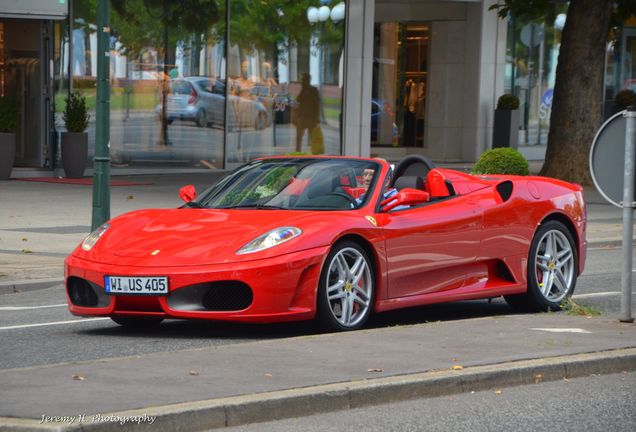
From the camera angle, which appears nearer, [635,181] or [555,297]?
[635,181]

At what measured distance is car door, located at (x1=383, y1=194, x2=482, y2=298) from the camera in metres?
9.12

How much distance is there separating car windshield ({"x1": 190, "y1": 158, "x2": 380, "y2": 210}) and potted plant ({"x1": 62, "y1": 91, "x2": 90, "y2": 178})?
16.2 metres

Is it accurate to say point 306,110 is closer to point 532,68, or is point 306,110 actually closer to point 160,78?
point 160,78

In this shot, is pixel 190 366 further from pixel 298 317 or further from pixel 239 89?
pixel 239 89

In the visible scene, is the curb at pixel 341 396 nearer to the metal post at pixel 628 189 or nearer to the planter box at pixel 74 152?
the metal post at pixel 628 189

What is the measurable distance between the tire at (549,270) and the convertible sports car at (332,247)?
0.04 feet

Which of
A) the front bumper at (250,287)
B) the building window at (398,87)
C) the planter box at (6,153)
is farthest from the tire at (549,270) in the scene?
the building window at (398,87)

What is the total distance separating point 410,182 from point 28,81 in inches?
704

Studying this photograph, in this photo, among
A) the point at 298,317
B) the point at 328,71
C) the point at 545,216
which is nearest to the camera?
the point at 298,317

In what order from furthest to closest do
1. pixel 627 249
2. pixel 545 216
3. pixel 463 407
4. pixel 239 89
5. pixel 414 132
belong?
pixel 414 132 → pixel 239 89 → pixel 545 216 → pixel 627 249 → pixel 463 407

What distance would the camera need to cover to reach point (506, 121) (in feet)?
115

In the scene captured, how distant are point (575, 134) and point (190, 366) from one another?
20482 mm

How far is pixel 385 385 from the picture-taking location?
21.9 feet

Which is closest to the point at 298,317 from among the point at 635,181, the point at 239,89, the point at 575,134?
the point at 635,181
